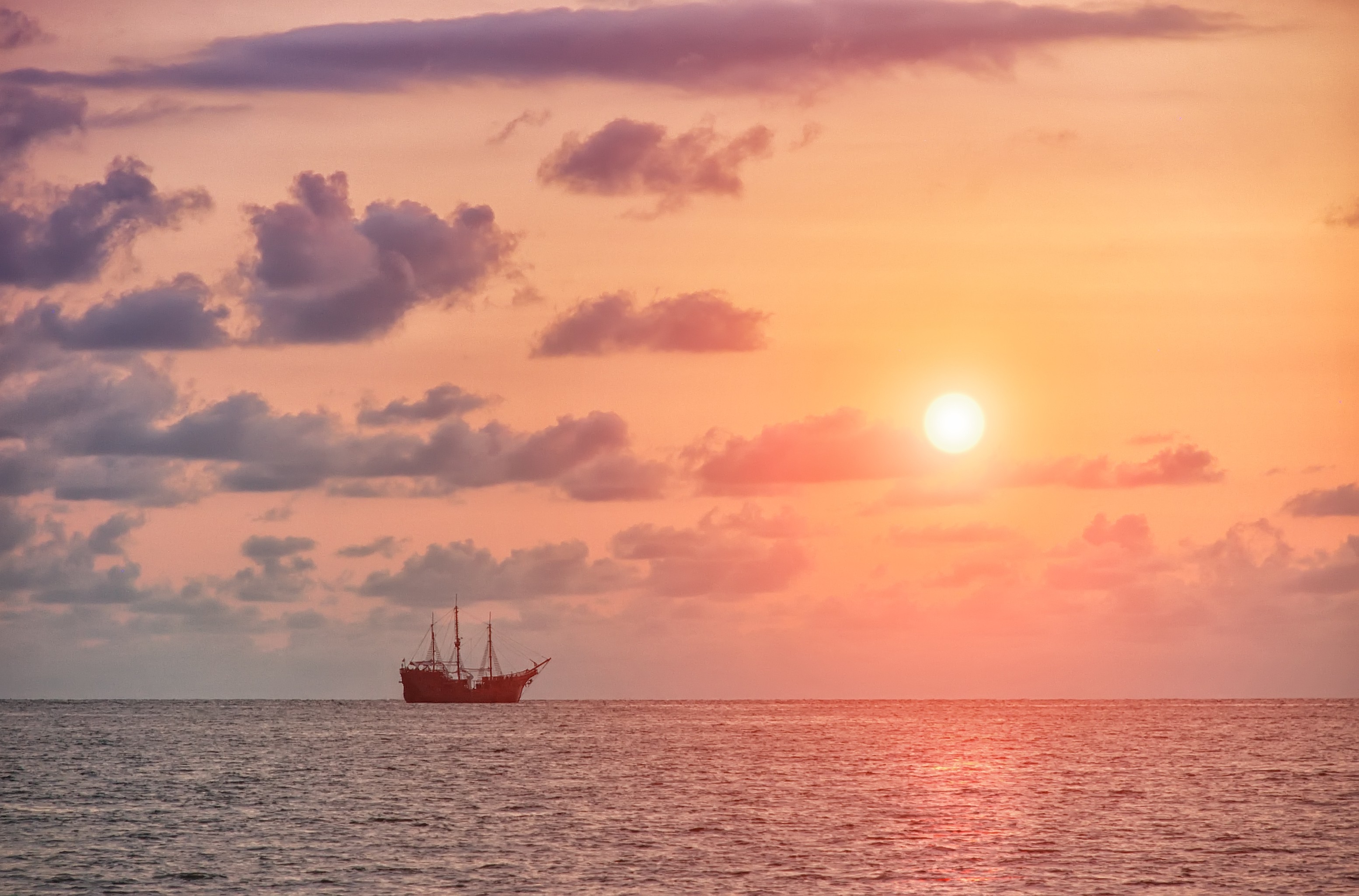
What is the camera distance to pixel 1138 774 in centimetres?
14750

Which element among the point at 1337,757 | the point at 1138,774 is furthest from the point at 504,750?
the point at 1337,757

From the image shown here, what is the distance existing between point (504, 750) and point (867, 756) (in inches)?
1810

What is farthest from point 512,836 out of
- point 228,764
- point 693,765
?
point 228,764

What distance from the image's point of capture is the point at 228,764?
164m

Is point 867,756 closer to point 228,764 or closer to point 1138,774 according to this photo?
point 1138,774

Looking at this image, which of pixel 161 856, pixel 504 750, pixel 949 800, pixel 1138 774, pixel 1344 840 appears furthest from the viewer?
pixel 504 750

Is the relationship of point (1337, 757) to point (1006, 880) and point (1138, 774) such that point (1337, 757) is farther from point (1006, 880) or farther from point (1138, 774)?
point (1006, 880)

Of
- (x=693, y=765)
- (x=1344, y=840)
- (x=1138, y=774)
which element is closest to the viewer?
(x=1344, y=840)

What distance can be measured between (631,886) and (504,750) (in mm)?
121099

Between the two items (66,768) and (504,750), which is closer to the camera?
(66,768)

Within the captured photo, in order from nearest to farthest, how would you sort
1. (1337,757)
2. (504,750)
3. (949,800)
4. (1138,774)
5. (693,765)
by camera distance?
(949,800), (1138,774), (693,765), (1337,757), (504,750)

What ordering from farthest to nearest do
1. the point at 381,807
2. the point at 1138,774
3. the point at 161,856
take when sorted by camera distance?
the point at 1138,774, the point at 381,807, the point at 161,856

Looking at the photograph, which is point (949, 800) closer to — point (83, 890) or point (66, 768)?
point (83, 890)

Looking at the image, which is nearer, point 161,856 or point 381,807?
point 161,856
